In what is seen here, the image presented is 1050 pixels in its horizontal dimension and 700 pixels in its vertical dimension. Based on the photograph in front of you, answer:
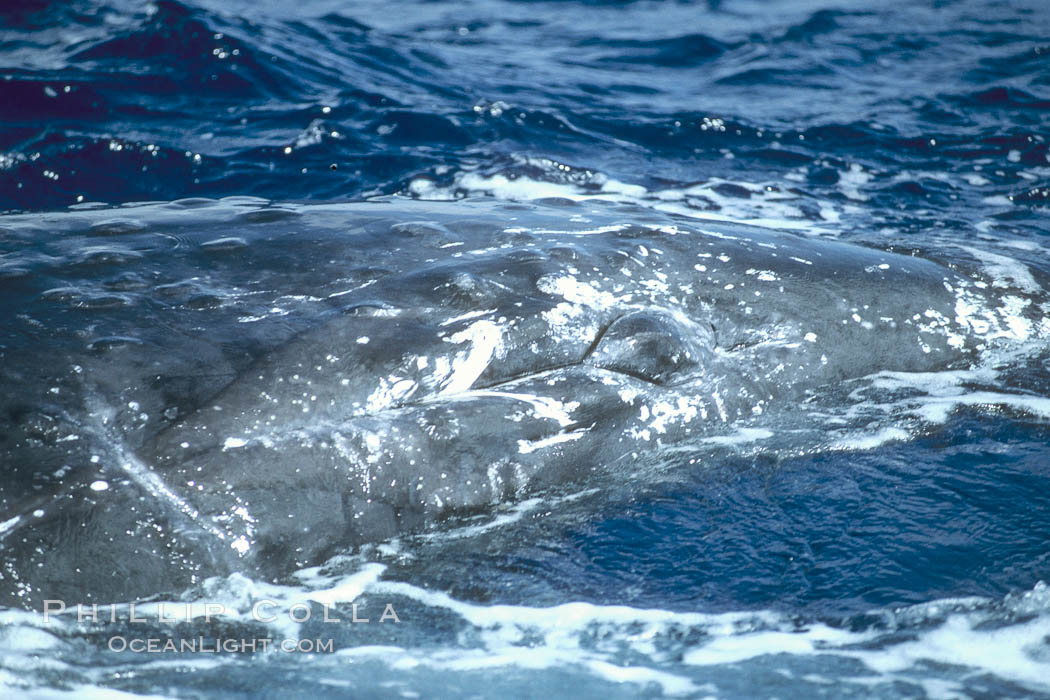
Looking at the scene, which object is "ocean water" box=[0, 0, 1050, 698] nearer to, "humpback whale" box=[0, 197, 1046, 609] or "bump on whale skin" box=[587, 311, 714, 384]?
"humpback whale" box=[0, 197, 1046, 609]

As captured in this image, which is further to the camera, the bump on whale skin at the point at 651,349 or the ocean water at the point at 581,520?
the bump on whale skin at the point at 651,349

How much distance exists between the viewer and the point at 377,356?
3.37 m

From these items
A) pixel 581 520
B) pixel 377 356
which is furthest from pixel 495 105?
pixel 581 520

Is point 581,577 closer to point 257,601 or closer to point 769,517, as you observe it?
point 769,517

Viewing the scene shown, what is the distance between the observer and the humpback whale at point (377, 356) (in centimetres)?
289

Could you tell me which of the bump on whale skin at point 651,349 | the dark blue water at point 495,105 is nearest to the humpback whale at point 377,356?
the bump on whale skin at point 651,349

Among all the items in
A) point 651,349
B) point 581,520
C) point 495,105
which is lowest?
point 581,520

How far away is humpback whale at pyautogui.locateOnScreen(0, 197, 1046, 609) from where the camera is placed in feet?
9.48

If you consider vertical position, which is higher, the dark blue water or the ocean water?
the dark blue water

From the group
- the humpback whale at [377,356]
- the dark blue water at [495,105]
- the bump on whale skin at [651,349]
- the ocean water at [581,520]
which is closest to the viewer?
the ocean water at [581,520]

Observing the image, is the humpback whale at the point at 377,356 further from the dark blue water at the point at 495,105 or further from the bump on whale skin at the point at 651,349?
the dark blue water at the point at 495,105

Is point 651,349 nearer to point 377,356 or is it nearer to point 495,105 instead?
point 377,356

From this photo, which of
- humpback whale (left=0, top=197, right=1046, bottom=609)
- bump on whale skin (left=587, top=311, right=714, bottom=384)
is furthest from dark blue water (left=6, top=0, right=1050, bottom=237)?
bump on whale skin (left=587, top=311, right=714, bottom=384)

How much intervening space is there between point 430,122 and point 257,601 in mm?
6205
